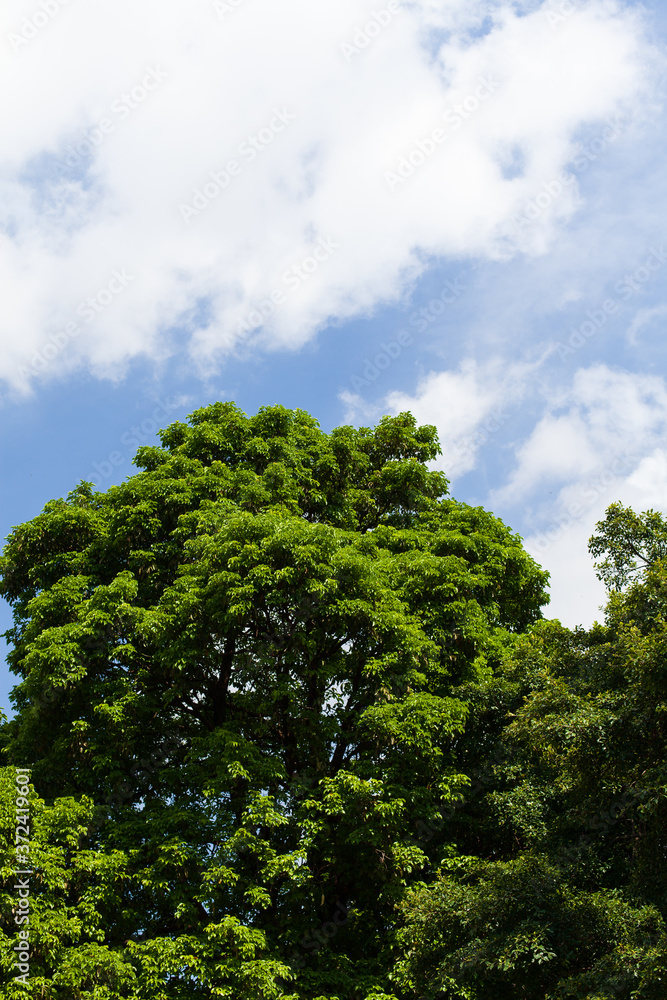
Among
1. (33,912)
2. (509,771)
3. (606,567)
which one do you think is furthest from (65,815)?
(606,567)

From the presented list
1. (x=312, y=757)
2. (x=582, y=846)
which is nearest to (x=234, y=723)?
(x=312, y=757)

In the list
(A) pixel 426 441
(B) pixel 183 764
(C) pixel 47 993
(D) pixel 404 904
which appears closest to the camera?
(C) pixel 47 993

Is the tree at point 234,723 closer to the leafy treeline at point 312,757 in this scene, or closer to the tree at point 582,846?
the leafy treeline at point 312,757

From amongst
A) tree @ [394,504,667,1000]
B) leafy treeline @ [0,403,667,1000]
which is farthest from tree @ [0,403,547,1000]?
tree @ [394,504,667,1000]

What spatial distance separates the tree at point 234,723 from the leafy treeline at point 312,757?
6 centimetres

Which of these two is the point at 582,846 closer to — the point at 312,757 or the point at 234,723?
the point at 312,757

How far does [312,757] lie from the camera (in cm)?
1661

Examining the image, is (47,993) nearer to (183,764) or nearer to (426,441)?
(183,764)

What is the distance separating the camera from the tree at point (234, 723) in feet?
45.2

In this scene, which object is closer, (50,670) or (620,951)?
(620,951)

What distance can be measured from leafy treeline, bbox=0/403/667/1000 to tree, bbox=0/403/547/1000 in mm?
58

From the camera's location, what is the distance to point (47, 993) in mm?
12406

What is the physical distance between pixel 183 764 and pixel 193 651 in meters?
2.59

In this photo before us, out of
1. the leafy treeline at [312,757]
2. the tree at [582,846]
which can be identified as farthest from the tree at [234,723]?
the tree at [582,846]
